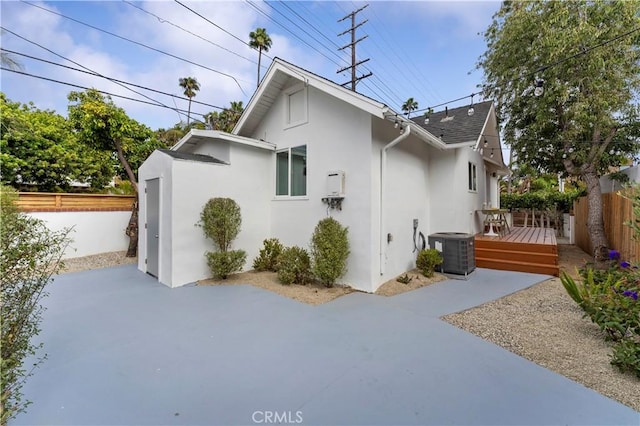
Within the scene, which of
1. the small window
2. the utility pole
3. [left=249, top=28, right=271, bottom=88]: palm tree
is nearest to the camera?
the small window

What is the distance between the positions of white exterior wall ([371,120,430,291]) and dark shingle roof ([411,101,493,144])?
3.50 ft

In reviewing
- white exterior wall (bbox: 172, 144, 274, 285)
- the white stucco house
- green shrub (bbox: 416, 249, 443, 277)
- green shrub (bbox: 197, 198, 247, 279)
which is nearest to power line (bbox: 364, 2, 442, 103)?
the white stucco house

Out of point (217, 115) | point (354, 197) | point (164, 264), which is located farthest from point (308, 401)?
point (217, 115)

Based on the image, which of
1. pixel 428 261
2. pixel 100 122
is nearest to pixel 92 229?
pixel 100 122

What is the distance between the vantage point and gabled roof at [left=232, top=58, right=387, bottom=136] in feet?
19.0

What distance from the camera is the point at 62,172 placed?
500 inches

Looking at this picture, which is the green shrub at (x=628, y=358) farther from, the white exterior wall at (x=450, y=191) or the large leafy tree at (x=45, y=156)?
the large leafy tree at (x=45, y=156)

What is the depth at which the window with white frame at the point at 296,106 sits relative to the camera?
24.4 feet

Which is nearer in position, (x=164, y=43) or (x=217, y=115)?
(x=164, y=43)

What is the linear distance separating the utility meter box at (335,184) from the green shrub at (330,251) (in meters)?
0.63

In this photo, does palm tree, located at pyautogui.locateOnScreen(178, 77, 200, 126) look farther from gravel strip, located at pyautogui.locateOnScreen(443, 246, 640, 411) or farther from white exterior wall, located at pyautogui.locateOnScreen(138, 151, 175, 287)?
gravel strip, located at pyautogui.locateOnScreen(443, 246, 640, 411)

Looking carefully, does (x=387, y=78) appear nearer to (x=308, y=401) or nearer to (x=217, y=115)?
(x=217, y=115)

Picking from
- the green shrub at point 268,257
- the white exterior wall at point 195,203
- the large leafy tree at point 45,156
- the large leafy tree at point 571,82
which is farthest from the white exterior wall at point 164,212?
the large leafy tree at point 571,82

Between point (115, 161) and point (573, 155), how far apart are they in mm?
19164
